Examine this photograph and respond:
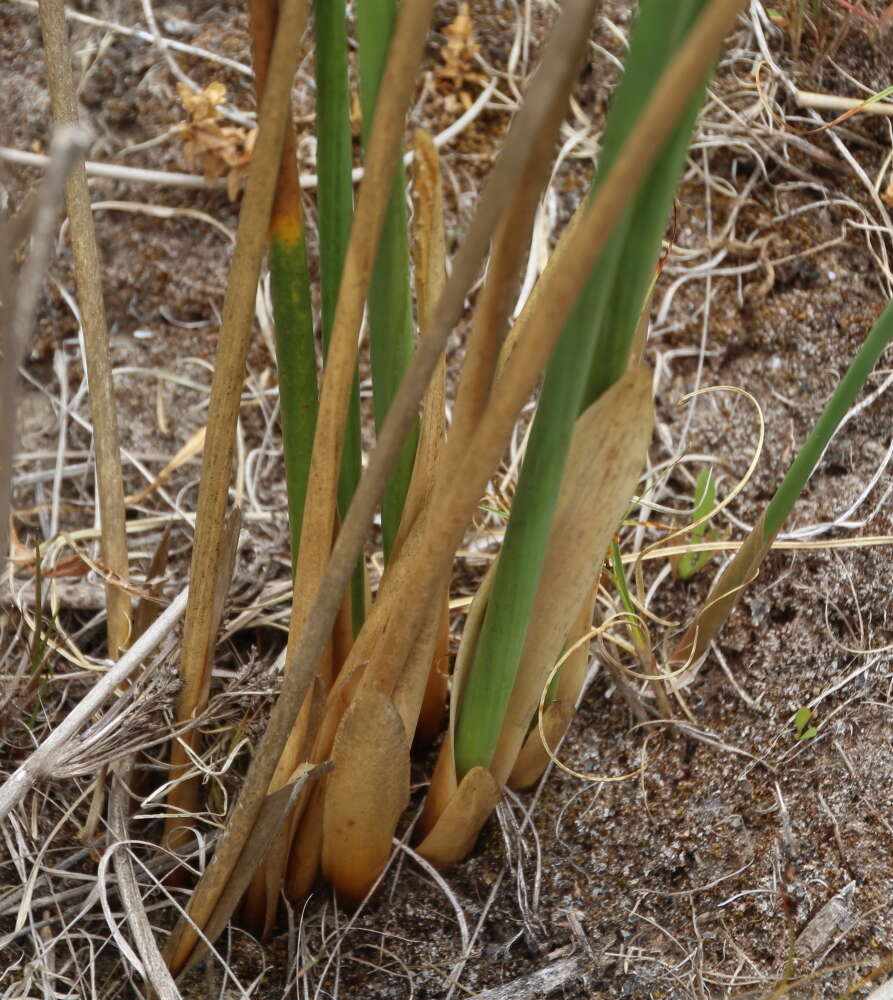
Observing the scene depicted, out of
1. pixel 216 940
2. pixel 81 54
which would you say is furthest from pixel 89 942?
pixel 81 54

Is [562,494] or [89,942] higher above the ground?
[562,494]

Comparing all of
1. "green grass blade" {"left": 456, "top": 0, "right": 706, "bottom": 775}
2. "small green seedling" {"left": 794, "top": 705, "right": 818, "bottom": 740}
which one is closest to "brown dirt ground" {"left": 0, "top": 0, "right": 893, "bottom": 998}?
"small green seedling" {"left": 794, "top": 705, "right": 818, "bottom": 740}

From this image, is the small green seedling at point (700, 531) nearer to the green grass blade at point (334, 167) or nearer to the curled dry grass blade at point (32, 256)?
the green grass blade at point (334, 167)

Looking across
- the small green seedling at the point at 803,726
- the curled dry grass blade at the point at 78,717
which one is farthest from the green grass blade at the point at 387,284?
the small green seedling at the point at 803,726

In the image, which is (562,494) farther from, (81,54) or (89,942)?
(81,54)

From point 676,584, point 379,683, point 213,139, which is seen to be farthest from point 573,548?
point 213,139

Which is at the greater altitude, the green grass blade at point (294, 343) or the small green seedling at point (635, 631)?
the green grass blade at point (294, 343)
